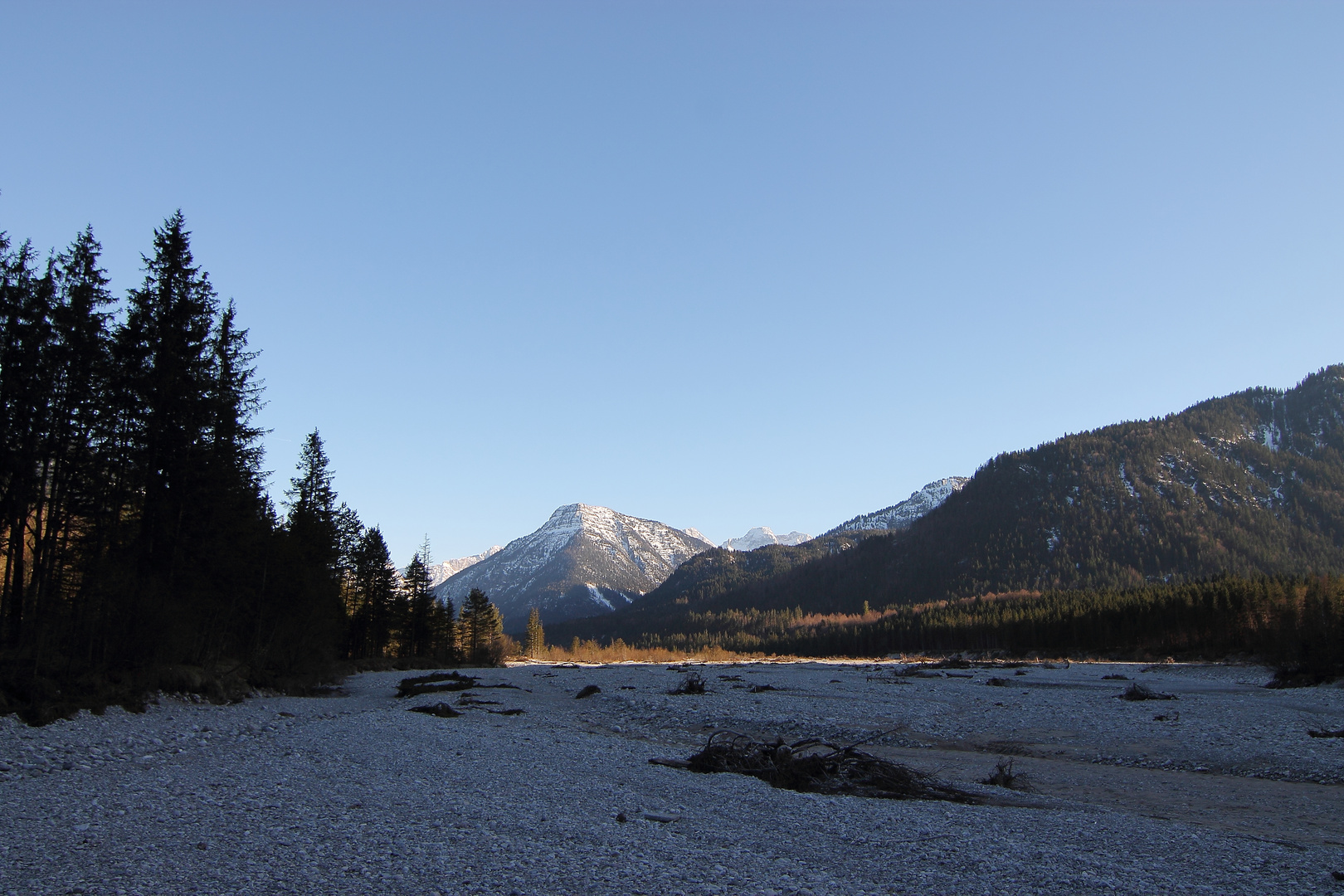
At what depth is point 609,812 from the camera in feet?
34.7

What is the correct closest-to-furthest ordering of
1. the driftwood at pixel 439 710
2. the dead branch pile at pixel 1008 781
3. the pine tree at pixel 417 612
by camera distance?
1. the dead branch pile at pixel 1008 781
2. the driftwood at pixel 439 710
3. the pine tree at pixel 417 612

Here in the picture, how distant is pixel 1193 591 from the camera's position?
88312 millimetres

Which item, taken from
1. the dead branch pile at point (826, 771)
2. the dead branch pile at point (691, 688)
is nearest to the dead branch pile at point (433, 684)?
the dead branch pile at point (691, 688)

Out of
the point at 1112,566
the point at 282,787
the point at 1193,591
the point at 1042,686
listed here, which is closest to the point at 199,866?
the point at 282,787

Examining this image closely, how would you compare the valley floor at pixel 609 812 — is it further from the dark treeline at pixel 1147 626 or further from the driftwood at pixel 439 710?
the dark treeline at pixel 1147 626

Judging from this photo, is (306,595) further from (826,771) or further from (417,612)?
(417,612)

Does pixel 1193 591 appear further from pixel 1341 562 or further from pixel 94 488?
pixel 1341 562

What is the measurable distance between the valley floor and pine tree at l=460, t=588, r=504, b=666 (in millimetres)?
66288

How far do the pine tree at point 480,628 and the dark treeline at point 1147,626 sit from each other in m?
73.2

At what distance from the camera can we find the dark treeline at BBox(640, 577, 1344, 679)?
48.7 meters

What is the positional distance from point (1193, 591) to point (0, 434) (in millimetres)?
112157

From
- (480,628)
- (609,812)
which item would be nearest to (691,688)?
(609,812)

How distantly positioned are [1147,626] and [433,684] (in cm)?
8624

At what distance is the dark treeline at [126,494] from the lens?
1978 centimetres
